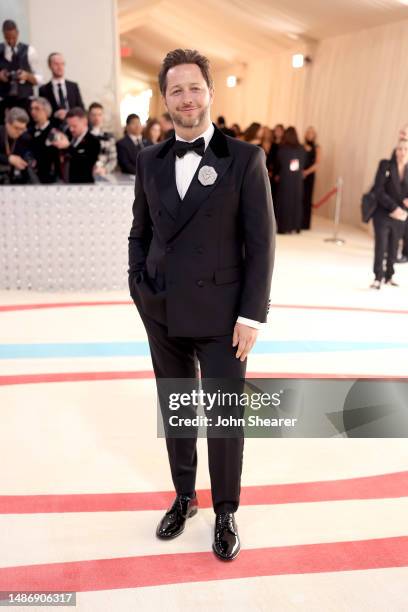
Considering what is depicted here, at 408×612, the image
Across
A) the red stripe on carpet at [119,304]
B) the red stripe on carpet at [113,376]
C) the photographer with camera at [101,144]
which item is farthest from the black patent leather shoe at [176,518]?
the photographer with camera at [101,144]

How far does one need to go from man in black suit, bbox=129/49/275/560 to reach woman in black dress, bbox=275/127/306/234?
8733 mm

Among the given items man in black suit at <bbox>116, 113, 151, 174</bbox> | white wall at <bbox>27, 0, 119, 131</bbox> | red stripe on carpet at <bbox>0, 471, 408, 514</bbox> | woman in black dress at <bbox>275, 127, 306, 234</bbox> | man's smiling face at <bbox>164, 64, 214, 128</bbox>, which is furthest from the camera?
woman in black dress at <bbox>275, 127, 306, 234</bbox>

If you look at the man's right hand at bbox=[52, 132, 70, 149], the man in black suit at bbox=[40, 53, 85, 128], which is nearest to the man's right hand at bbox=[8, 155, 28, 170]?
the man's right hand at bbox=[52, 132, 70, 149]

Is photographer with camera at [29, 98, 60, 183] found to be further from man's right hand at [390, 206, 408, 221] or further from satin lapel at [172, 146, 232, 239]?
satin lapel at [172, 146, 232, 239]

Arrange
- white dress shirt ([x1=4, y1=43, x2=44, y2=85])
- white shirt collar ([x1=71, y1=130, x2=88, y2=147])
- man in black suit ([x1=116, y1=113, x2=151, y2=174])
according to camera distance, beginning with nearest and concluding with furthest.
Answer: white shirt collar ([x1=71, y1=130, x2=88, y2=147]) < white dress shirt ([x1=4, y1=43, x2=44, y2=85]) < man in black suit ([x1=116, y1=113, x2=151, y2=174])

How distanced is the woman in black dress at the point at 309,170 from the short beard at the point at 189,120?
954 centimetres

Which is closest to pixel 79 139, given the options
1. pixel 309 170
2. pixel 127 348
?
pixel 127 348

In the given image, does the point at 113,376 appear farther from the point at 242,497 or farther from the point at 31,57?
the point at 31,57

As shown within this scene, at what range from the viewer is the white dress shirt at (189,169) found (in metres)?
2.16

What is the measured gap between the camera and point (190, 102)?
206cm

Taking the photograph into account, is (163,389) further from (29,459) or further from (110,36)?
(110,36)

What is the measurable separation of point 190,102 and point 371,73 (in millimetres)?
10540

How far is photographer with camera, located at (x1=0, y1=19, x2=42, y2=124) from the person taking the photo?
7.31 metres

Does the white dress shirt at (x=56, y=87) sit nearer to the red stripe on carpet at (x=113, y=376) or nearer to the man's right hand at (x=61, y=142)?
the man's right hand at (x=61, y=142)
